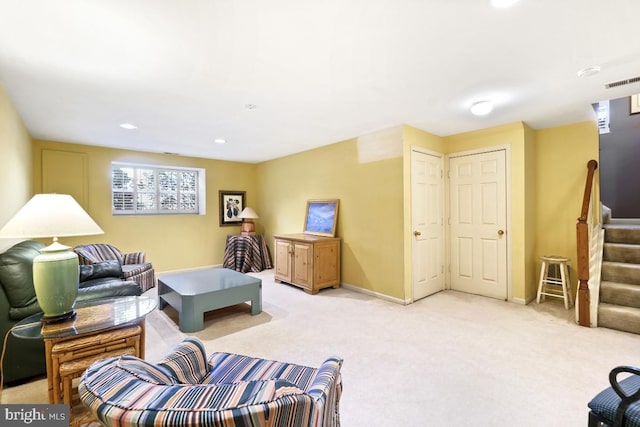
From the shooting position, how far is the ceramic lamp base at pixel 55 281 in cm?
162

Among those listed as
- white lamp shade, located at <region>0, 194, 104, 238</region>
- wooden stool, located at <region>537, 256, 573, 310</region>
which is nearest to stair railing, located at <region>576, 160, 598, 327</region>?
wooden stool, located at <region>537, 256, 573, 310</region>

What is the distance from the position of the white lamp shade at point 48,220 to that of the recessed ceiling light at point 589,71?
362cm

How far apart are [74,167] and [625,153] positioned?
836 cm

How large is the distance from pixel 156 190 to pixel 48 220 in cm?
419

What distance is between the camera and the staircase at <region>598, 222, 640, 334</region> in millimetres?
2775

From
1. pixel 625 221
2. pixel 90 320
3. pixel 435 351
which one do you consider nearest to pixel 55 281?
pixel 90 320

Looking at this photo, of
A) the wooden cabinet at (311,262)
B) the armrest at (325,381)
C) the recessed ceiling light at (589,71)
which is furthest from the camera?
the wooden cabinet at (311,262)

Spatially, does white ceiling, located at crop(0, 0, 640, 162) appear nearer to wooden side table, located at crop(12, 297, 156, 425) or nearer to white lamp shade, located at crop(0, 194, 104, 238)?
white lamp shade, located at crop(0, 194, 104, 238)

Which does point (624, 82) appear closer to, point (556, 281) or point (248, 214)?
point (556, 281)

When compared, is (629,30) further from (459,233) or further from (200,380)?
(200,380)

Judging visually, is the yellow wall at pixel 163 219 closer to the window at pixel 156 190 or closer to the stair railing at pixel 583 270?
the window at pixel 156 190

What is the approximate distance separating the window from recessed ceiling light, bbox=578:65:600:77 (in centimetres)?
578

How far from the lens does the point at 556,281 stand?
358 cm

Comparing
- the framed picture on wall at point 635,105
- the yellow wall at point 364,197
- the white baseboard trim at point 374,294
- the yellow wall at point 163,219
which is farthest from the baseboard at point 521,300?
the yellow wall at point 163,219
